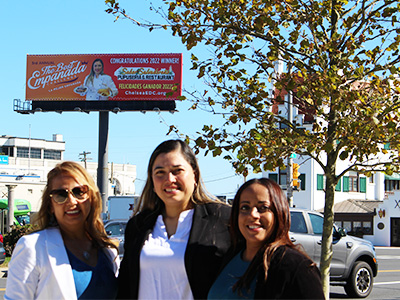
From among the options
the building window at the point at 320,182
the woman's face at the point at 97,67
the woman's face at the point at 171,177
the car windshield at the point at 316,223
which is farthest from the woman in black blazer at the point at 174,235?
the woman's face at the point at 97,67

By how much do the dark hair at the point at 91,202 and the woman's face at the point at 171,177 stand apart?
393mm

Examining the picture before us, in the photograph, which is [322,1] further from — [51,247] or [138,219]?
[51,247]

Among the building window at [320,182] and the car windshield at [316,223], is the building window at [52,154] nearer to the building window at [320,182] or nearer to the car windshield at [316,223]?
the building window at [320,182]

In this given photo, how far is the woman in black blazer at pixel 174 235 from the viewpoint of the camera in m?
3.40

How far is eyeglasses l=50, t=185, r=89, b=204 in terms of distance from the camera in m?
3.55

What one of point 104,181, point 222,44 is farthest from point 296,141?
point 104,181

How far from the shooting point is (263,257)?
2.94 meters

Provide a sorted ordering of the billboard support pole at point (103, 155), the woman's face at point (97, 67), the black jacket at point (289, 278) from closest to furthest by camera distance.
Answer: the black jacket at point (289, 278) < the billboard support pole at point (103, 155) < the woman's face at point (97, 67)

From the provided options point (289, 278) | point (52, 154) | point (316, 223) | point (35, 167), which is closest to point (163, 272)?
point (289, 278)

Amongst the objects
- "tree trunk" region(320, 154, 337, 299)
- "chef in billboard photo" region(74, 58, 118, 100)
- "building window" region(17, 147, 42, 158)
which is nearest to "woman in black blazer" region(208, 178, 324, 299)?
"tree trunk" region(320, 154, 337, 299)

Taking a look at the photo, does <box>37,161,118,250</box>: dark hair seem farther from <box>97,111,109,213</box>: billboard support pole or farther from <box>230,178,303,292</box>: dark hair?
<box>97,111,109,213</box>: billboard support pole

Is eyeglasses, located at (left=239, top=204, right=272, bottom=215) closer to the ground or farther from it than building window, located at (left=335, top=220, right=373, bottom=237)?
farther from it

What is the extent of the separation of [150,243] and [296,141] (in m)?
3.16

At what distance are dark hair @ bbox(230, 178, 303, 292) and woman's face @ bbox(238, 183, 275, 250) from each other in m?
0.02
